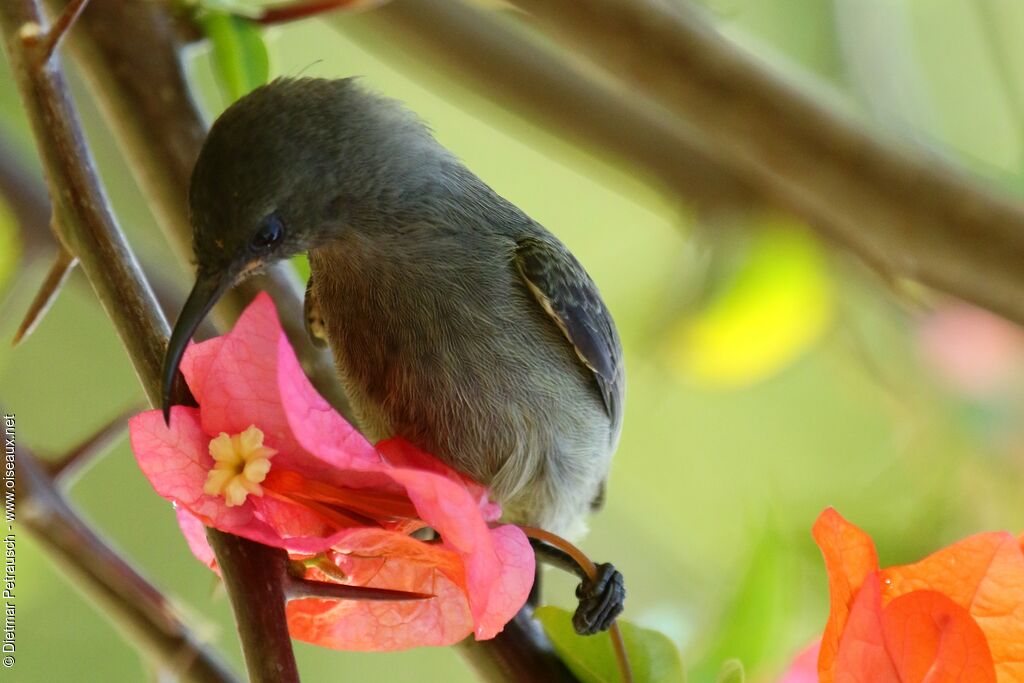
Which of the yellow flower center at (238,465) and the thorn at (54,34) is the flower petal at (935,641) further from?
the thorn at (54,34)

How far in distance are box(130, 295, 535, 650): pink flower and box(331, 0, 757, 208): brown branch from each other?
2.33 feet

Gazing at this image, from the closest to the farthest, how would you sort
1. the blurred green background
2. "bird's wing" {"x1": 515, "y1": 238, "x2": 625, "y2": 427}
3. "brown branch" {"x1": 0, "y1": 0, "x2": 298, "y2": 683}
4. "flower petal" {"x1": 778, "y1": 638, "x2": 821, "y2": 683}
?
1. "brown branch" {"x1": 0, "y1": 0, "x2": 298, "y2": 683}
2. "flower petal" {"x1": 778, "y1": 638, "x2": 821, "y2": 683}
3. "bird's wing" {"x1": 515, "y1": 238, "x2": 625, "y2": 427}
4. the blurred green background

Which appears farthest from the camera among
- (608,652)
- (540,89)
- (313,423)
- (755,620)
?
(540,89)

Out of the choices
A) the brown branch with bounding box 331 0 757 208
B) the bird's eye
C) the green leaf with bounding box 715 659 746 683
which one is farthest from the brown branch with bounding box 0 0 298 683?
the brown branch with bounding box 331 0 757 208

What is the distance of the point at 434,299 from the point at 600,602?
208mm

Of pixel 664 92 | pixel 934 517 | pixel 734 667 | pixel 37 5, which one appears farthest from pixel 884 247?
pixel 37 5

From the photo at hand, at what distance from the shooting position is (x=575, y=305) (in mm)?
714

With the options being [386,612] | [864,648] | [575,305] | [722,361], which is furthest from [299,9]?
[722,361]

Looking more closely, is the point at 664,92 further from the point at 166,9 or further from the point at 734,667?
the point at 734,667

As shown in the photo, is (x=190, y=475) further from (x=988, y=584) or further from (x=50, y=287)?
(x=988, y=584)

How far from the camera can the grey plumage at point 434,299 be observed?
0.62 m

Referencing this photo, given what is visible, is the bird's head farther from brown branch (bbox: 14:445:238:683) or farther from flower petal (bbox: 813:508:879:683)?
flower petal (bbox: 813:508:879:683)

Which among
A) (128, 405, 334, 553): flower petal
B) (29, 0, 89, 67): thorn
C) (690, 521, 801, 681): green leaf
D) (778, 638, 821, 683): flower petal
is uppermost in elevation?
(29, 0, 89, 67): thorn

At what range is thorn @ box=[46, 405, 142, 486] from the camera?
54 centimetres
